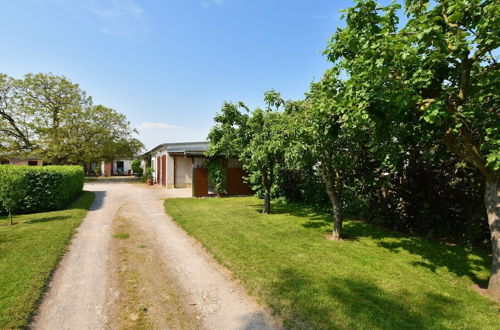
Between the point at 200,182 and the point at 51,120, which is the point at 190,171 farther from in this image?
the point at 51,120

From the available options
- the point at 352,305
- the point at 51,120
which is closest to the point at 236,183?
the point at 352,305

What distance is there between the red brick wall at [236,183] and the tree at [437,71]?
12103mm

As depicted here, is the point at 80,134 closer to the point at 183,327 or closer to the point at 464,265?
the point at 183,327

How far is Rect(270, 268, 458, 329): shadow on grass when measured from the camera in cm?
321

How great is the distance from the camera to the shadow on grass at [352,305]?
3.21m

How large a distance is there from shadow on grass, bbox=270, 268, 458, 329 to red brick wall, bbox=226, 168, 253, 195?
11.9 m

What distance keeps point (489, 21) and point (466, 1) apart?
0.40 m

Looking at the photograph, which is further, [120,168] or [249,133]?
[120,168]

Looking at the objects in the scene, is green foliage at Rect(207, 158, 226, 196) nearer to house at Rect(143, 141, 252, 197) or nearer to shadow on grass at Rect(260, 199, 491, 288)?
house at Rect(143, 141, 252, 197)

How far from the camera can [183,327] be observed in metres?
3.19

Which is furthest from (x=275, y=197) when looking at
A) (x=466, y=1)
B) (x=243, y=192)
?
(x=466, y=1)

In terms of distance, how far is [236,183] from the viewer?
1628 cm

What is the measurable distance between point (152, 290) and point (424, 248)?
6284mm

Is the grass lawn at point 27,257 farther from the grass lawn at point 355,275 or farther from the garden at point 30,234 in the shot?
the grass lawn at point 355,275
